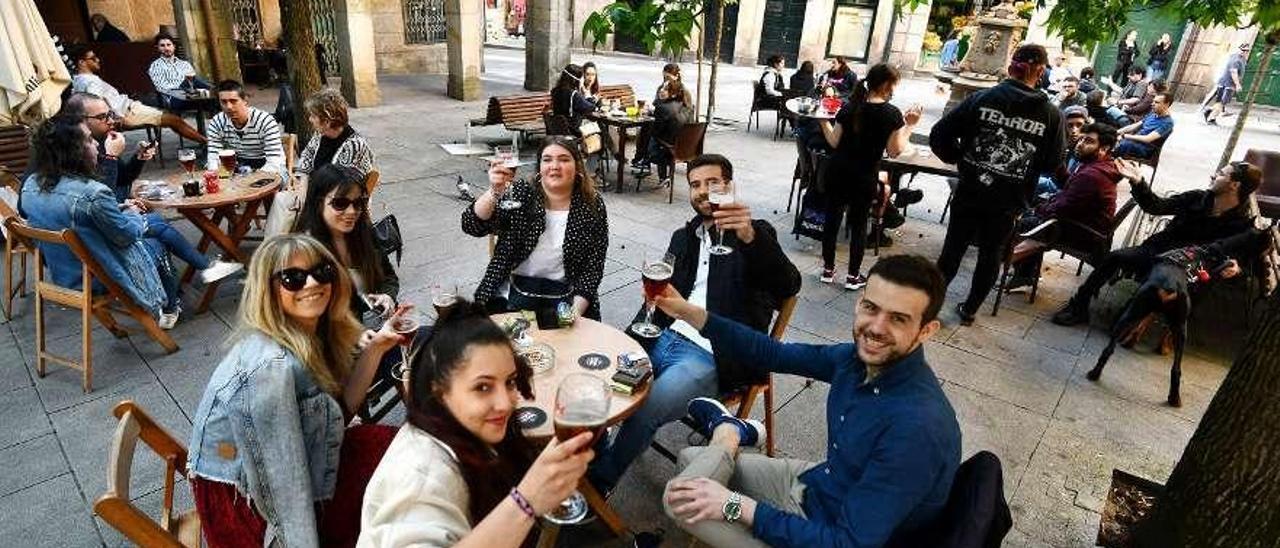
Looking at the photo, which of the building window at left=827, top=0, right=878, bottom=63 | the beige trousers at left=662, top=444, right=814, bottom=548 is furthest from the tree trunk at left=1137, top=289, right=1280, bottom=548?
the building window at left=827, top=0, right=878, bottom=63

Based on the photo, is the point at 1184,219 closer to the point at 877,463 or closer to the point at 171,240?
the point at 877,463

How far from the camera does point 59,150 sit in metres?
3.53

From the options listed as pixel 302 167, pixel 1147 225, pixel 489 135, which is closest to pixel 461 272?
pixel 302 167

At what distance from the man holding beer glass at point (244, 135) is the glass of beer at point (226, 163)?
209 mm

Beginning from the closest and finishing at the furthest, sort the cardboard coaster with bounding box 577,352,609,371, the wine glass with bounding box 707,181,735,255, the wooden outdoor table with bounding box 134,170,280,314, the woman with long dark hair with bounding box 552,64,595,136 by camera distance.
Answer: the cardboard coaster with bounding box 577,352,609,371 < the wine glass with bounding box 707,181,735,255 < the wooden outdoor table with bounding box 134,170,280,314 < the woman with long dark hair with bounding box 552,64,595,136

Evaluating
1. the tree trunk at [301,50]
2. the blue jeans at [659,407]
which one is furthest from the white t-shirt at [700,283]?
the tree trunk at [301,50]

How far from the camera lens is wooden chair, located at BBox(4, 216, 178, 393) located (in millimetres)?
3395

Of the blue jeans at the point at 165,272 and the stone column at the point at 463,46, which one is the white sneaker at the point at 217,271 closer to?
the blue jeans at the point at 165,272

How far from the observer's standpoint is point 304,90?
22.5 feet

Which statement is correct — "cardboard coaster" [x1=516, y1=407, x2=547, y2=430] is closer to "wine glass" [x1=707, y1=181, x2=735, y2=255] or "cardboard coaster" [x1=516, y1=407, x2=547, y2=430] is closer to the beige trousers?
the beige trousers

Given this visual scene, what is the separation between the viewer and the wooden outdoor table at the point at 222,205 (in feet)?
14.2

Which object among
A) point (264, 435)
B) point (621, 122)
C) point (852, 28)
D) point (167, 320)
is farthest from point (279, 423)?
point (852, 28)

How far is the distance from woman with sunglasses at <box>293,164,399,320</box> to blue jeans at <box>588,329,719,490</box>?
4.06ft

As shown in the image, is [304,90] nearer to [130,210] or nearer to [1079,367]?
[130,210]
